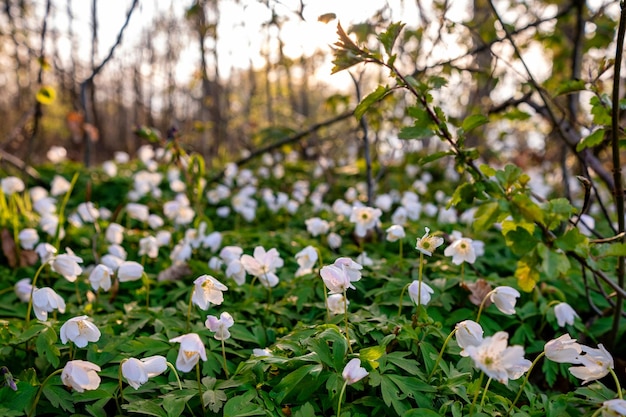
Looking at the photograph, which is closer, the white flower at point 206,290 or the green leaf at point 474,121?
the white flower at point 206,290

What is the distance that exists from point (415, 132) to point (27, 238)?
231 centimetres

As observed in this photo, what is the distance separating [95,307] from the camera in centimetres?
258

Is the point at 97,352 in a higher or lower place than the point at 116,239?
lower

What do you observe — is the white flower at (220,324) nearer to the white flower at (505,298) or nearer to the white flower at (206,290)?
the white flower at (206,290)

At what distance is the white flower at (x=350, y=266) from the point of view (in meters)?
1.80

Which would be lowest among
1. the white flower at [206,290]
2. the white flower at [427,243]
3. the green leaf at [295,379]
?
the green leaf at [295,379]

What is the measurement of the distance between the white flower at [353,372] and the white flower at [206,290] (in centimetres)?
50

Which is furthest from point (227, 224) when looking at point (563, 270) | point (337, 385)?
point (563, 270)

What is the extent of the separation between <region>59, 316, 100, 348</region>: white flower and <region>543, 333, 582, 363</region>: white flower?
141cm

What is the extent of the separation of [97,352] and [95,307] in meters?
0.67

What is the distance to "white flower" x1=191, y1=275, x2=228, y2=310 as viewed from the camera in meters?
1.81

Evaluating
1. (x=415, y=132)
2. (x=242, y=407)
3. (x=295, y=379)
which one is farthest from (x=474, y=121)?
(x=242, y=407)

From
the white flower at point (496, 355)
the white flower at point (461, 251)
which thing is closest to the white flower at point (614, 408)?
the white flower at point (496, 355)

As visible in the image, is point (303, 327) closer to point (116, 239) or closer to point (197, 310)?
point (197, 310)
